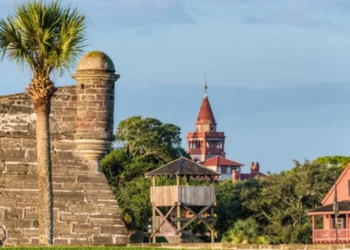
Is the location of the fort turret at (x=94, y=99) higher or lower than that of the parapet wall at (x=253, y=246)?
higher

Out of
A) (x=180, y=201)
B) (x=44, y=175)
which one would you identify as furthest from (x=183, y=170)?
(x=44, y=175)

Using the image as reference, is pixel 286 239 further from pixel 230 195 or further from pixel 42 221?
pixel 42 221

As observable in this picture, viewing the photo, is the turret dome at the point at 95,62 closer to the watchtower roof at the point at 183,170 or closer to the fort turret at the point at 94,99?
the fort turret at the point at 94,99

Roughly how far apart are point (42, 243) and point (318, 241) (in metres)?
46.3

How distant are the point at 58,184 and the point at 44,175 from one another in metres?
1.58

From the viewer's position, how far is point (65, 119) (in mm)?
38188

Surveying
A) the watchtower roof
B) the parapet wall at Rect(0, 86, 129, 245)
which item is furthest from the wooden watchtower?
the parapet wall at Rect(0, 86, 129, 245)

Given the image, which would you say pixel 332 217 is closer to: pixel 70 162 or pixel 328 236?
pixel 328 236

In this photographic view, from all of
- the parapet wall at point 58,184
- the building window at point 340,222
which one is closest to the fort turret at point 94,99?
the parapet wall at point 58,184

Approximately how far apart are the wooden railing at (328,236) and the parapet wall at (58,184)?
4449 cm

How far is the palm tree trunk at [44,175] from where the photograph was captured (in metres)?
36.4

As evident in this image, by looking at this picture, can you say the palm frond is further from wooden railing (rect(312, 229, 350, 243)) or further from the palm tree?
wooden railing (rect(312, 229, 350, 243))

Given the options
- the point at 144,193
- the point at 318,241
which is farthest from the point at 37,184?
the point at 144,193

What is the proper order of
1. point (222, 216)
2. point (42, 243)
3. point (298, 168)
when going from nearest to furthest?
point (42, 243) → point (222, 216) → point (298, 168)
